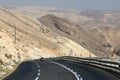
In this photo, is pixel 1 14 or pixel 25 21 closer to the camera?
pixel 1 14

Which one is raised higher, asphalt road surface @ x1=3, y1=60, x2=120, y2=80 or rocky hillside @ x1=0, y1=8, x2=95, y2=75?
rocky hillside @ x1=0, y1=8, x2=95, y2=75

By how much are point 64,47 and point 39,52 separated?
26.8m

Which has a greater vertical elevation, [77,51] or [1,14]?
[1,14]

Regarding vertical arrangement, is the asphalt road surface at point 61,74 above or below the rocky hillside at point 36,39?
below

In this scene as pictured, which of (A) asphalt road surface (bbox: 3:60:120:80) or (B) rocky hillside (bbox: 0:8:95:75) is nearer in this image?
(A) asphalt road surface (bbox: 3:60:120:80)

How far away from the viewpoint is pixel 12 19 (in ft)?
509

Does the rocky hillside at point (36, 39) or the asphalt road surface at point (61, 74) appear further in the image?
the rocky hillside at point (36, 39)

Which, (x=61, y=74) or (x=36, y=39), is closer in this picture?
(x=61, y=74)

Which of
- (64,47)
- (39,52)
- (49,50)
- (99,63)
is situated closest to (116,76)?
(99,63)

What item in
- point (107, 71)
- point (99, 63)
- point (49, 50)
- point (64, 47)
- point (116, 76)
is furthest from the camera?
point (64, 47)

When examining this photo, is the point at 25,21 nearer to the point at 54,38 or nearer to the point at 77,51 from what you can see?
the point at 54,38

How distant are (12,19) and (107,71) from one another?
126 metres

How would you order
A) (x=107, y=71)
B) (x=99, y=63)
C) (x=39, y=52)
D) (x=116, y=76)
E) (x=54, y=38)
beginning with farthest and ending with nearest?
(x=54, y=38) → (x=39, y=52) → (x=99, y=63) → (x=107, y=71) → (x=116, y=76)

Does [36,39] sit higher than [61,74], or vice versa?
[36,39]
